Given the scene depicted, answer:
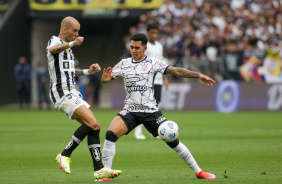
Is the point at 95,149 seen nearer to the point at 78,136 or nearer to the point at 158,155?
the point at 78,136

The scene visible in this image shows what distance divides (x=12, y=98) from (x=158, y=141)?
1912 cm

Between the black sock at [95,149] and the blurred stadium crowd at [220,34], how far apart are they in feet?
55.3

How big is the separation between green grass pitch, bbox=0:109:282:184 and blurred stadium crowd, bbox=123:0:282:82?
7113mm

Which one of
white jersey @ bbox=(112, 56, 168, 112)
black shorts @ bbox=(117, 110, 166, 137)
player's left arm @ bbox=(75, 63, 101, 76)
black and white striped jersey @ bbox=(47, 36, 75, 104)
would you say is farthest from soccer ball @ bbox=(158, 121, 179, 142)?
black and white striped jersey @ bbox=(47, 36, 75, 104)

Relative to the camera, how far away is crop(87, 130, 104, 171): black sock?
8.23 metres

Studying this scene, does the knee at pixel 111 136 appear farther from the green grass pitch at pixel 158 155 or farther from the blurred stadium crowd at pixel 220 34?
the blurred stadium crowd at pixel 220 34

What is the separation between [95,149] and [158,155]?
3.25m

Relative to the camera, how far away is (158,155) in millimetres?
11383

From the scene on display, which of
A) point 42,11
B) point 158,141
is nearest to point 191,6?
point 42,11

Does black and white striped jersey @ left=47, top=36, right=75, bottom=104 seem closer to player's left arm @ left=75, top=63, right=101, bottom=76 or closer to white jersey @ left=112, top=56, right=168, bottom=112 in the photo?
player's left arm @ left=75, top=63, right=101, bottom=76

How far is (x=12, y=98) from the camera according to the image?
3150cm

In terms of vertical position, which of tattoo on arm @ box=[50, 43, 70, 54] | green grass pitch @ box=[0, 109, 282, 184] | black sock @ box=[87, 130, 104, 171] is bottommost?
green grass pitch @ box=[0, 109, 282, 184]

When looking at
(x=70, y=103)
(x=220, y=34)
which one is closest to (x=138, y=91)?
(x=70, y=103)

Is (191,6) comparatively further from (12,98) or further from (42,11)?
(12,98)
